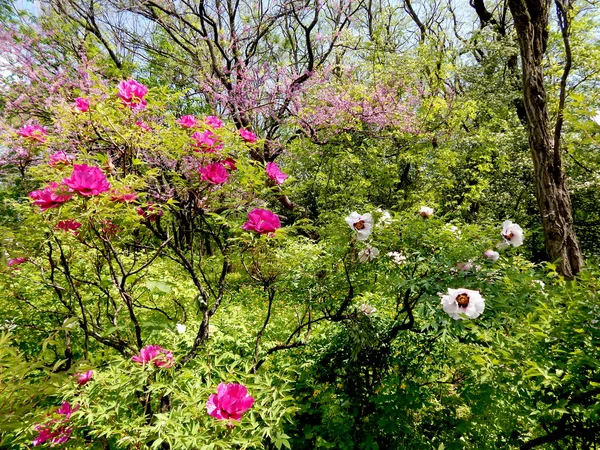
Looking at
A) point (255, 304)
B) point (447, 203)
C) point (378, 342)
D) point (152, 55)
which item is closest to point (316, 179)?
point (447, 203)

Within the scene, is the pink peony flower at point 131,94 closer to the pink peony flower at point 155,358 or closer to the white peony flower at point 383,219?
the pink peony flower at point 155,358

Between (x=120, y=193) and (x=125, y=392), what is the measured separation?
0.88 metres

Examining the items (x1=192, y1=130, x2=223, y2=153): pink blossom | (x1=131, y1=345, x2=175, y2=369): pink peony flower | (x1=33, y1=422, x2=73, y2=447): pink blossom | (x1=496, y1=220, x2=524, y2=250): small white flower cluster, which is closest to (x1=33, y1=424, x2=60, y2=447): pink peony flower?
(x1=33, y1=422, x2=73, y2=447): pink blossom

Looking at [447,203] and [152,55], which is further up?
[152,55]

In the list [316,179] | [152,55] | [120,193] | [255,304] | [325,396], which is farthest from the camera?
[152,55]

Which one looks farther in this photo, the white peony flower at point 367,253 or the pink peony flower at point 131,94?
the white peony flower at point 367,253

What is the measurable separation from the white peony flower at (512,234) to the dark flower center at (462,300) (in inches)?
23.3

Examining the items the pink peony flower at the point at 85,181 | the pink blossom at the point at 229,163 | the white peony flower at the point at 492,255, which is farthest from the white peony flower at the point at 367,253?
the pink peony flower at the point at 85,181

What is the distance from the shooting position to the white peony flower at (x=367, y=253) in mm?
1922

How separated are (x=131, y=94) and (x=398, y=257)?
1766 mm

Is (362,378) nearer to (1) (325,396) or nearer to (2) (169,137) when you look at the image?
(1) (325,396)

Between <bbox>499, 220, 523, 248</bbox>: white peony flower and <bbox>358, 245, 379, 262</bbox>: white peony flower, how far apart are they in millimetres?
757

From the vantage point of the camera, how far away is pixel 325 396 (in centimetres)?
220

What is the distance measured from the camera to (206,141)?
1.57 meters
